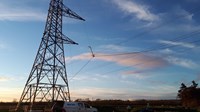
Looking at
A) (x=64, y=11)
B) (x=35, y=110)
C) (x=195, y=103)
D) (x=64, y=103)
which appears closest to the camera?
(x=64, y=103)

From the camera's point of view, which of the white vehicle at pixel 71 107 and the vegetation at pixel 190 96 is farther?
the vegetation at pixel 190 96

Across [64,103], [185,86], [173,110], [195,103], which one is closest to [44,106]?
[64,103]

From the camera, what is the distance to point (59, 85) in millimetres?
55875

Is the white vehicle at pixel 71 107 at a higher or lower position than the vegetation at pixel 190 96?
lower

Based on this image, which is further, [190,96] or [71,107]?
[190,96]

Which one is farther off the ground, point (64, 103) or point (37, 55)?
point (37, 55)

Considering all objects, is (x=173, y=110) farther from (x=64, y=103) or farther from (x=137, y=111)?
(x=64, y=103)

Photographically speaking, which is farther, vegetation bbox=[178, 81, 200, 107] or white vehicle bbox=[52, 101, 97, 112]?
vegetation bbox=[178, 81, 200, 107]

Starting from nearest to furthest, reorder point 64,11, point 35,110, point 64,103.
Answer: point 64,103
point 35,110
point 64,11

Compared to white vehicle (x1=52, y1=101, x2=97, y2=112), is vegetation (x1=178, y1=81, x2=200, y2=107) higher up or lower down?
higher up

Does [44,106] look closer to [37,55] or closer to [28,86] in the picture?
[28,86]

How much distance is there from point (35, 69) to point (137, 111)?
17063 mm

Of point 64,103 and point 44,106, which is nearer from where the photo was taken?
point 64,103

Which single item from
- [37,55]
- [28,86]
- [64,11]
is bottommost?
[28,86]
